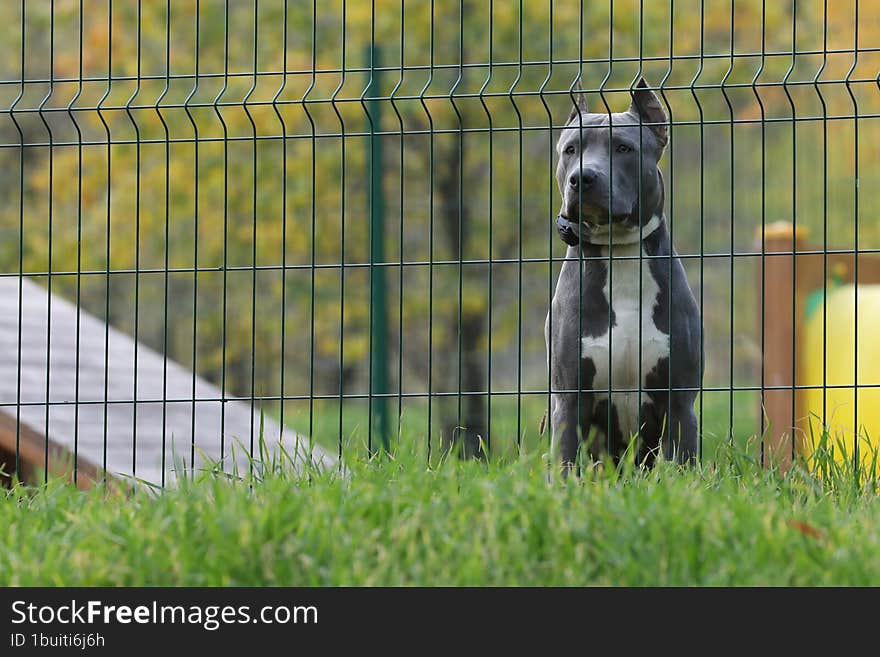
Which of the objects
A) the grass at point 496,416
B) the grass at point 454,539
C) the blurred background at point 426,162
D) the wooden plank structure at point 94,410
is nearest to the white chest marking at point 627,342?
the grass at point 454,539


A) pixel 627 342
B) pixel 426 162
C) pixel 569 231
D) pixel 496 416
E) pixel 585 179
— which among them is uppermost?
pixel 426 162

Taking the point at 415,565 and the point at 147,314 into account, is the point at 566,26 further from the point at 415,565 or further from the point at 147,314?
the point at 415,565

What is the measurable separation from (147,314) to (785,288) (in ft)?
34.5

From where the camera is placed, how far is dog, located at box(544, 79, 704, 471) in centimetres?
507

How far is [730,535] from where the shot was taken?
138 inches

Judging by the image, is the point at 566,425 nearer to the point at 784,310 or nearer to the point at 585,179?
the point at 585,179

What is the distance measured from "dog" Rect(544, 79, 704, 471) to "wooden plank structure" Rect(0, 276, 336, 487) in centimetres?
137

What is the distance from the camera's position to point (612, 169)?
5039mm

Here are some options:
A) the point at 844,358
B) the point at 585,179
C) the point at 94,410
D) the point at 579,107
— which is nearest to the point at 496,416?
the point at 844,358

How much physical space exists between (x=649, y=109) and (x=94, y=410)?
164 inches

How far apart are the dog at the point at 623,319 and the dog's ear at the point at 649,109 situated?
3 centimetres

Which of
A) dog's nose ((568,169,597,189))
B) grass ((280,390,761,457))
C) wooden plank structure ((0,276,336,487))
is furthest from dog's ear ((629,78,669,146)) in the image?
grass ((280,390,761,457))

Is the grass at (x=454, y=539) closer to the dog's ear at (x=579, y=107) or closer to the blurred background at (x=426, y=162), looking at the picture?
the dog's ear at (x=579, y=107)

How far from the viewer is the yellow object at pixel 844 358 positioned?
24.1 feet
